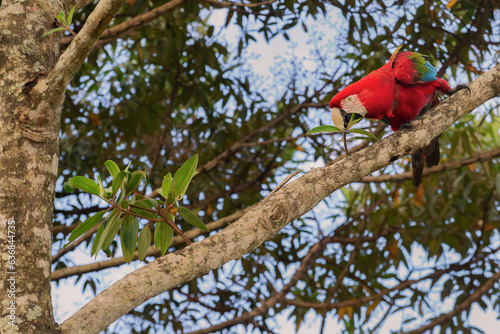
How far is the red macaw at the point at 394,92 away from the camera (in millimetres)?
1879

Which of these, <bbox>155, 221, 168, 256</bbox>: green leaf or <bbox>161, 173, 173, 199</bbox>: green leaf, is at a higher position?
<bbox>161, 173, 173, 199</bbox>: green leaf

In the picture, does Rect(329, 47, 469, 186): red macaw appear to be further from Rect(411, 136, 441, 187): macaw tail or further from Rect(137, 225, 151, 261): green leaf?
Rect(137, 225, 151, 261): green leaf

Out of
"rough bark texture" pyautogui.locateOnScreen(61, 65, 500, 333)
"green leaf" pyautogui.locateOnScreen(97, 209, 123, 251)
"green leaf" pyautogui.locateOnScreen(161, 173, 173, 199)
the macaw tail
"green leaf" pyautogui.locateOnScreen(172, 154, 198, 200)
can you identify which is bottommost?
"rough bark texture" pyautogui.locateOnScreen(61, 65, 500, 333)

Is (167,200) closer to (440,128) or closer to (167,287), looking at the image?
(167,287)

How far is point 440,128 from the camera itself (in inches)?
55.6

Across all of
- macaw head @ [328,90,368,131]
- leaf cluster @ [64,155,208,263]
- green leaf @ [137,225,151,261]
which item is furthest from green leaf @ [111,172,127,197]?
macaw head @ [328,90,368,131]

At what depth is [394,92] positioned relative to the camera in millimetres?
1951

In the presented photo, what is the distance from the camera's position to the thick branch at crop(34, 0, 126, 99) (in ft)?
3.78

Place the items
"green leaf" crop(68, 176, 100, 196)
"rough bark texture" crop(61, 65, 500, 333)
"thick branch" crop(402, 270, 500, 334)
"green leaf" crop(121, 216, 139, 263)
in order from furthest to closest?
"thick branch" crop(402, 270, 500, 334)
"green leaf" crop(121, 216, 139, 263)
"green leaf" crop(68, 176, 100, 196)
"rough bark texture" crop(61, 65, 500, 333)

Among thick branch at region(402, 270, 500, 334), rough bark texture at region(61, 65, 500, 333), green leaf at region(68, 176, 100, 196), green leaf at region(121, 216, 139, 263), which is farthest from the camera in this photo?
thick branch at region(402, 270, 500, 334)

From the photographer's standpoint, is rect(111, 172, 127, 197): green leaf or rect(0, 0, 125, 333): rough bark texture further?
rect(111, 172, 127, 197): green leaf

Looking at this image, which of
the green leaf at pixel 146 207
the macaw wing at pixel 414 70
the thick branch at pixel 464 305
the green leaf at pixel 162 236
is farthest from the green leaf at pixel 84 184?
the thick branch at pixel 464 305

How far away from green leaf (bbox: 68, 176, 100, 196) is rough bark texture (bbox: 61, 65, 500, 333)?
10.2 inches

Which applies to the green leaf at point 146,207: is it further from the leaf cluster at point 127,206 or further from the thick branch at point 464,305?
the thick branch at point 464,305
